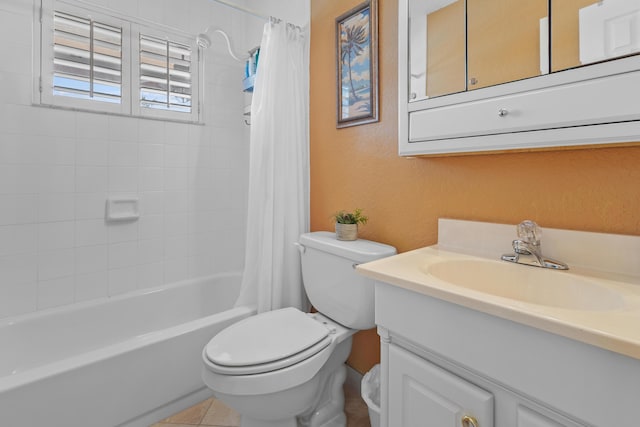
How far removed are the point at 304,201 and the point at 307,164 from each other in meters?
0.22

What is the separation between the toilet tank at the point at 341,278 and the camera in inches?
49.5

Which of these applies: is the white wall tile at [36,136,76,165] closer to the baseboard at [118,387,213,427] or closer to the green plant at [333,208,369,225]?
the baseboard at [118,387,213,427]

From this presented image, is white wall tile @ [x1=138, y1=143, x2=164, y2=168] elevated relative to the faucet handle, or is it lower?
elevated

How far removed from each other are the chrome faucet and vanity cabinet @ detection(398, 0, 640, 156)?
9.4 inches

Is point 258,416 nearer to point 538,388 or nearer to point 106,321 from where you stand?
point 538,388

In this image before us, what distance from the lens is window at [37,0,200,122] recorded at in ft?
5.64

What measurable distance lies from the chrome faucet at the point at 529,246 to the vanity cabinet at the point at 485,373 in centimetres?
38

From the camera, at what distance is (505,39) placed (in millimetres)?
951

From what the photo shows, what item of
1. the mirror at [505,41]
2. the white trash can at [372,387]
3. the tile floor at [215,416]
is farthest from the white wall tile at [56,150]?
the mirror at [505,41]

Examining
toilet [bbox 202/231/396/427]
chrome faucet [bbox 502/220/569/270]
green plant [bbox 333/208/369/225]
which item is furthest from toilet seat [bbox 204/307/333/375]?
chrome faucet [bbox 502/220/569/270]

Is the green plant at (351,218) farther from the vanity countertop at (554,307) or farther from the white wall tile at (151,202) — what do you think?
the white wall tile at (151,202)

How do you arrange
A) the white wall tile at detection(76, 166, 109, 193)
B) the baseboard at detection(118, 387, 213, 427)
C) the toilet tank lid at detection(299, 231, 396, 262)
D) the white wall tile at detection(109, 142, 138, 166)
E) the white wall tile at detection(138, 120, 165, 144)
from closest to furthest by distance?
the toilet tank lid at detection(299, 231, 396, 262) → the baseboard at detection(118, 387, 213, 427) → the white wall tile at detection(76, 166, 109, 193) → the white wall tile at detection(109, 142, 138, 166) → the white wall tile at detection(138, 120, 165, 144)

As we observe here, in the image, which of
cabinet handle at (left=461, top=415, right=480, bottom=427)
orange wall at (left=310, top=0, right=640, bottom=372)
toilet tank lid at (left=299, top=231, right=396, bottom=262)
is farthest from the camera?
toilet tank lid at (left=299, top=231, right=396, bottom=262)

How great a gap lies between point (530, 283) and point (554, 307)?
19 centimetres
